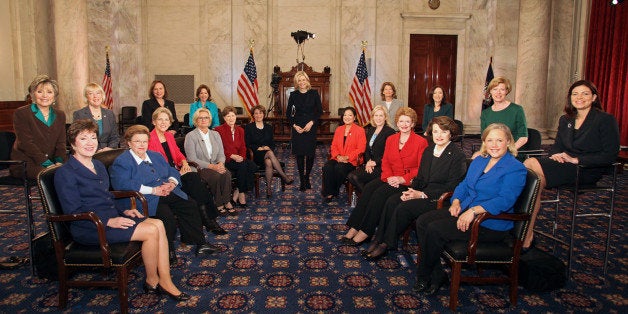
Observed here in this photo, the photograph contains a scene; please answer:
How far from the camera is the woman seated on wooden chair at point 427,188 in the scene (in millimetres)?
4320

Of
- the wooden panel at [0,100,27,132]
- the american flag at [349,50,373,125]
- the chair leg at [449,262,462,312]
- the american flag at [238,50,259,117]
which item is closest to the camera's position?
the chair leg at [449,262,462,312]

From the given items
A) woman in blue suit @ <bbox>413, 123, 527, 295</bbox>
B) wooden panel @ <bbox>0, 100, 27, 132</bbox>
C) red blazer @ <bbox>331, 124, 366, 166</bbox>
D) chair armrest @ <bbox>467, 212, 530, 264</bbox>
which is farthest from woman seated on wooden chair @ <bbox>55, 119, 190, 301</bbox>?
wooden panel @ <bbox>0, 100, 27, 132</bbox>

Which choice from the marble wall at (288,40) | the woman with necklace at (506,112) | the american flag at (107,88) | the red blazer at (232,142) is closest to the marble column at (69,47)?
the marble wall at (288,40)

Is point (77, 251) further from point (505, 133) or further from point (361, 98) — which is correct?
point (361, 98)

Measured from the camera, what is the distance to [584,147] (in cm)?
427

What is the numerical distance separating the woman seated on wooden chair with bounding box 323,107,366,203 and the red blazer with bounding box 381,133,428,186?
1394mm

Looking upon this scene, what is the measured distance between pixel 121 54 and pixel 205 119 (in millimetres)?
9236

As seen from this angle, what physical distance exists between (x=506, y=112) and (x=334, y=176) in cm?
247

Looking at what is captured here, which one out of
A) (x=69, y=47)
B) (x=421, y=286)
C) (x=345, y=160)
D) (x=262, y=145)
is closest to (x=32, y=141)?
(x=262, y=145)

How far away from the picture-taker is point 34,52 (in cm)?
1194

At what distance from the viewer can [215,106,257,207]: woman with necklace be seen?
6.43 meters

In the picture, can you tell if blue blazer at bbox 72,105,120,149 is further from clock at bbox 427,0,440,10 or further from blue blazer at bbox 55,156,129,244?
clock at bbox 427,0,440,10

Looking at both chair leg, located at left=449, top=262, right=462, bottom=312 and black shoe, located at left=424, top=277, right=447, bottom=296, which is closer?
chair leg, located at left=449, top=262, right=462, bottom=312

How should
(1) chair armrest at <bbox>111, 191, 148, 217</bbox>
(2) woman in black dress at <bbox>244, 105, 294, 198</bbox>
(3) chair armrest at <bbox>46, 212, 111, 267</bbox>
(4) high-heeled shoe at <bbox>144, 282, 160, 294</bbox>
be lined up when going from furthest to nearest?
1. (2) woman in black dress at <bbox>244, 105, 294, 198</bbox>
2. (1) chair armrest at <bbox>111, 191, 148, 217</bbox>
3. (4) high-heeled shoe at <bbox>144, 282, 160, 294</bbox>
4. (3) chair armrest at <bbox>46, 212, 111, 267</bbox>
